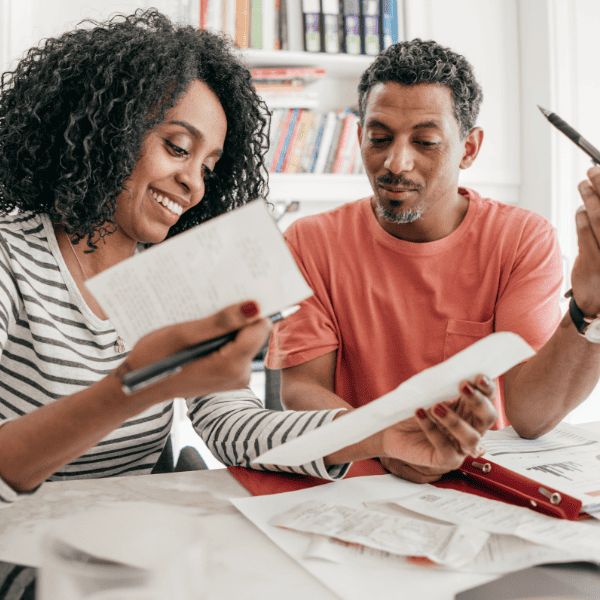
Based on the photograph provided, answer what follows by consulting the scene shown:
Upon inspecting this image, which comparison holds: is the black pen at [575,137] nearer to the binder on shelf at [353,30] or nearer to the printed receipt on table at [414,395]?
the printed receipt on table at [414,395]

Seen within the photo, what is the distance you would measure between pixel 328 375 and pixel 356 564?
67 centimetres

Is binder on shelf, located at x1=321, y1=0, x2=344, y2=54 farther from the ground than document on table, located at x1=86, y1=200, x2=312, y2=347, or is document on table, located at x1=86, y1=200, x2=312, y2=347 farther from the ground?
binder on shelf, located at x1=321, y1=0, x2=344, y2=54

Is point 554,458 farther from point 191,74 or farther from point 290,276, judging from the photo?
point 191,74

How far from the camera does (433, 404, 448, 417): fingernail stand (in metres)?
0.71

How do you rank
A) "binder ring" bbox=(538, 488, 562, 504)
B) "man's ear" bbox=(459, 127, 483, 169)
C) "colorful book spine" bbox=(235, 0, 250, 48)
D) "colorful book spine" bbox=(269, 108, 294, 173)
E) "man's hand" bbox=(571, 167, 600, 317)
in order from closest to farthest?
"binder ring" bbox=(538, 488, 562, 504) → "man's hand" bbox=(571, 167, 600, 317) → "man's ear" bbox=(459, 127, 483, 169) → "colorful book spine" bbox=(235, 0, 250, 48) → "colorful book spine" bbox=(269, 108, 294, 173)

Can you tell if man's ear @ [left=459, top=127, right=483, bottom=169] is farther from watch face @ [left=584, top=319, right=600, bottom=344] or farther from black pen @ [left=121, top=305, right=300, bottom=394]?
black pen @ [left=121, top=305, right=300, bottom=394]

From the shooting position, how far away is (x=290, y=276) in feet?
1.77

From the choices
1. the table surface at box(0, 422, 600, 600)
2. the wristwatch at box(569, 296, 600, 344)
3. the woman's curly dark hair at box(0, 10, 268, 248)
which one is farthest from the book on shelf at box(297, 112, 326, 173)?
the table surface at box(0, 422, 600, 600)

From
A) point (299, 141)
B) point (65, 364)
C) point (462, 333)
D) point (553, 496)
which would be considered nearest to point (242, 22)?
point (299, 141)

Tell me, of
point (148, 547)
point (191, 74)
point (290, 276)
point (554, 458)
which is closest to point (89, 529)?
point (148, 547)

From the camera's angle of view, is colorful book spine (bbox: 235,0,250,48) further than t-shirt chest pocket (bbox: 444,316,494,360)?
Yes

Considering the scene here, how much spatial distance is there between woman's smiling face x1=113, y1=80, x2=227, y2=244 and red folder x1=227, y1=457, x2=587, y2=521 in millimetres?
442

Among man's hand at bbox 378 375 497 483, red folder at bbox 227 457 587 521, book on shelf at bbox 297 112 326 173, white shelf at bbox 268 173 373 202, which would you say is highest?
book on shelf at bbox 297 112 326 173

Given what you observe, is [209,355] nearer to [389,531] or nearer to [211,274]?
[211,274]
